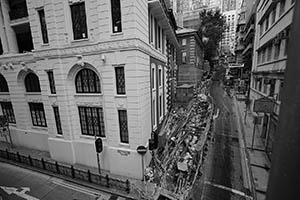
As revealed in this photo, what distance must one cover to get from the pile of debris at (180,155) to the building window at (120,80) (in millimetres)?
5906

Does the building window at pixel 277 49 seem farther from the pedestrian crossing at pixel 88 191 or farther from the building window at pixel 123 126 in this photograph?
the pedestrian crossing at pixel 88 191

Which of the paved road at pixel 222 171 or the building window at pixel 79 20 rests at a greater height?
the building window at pixel 79 20

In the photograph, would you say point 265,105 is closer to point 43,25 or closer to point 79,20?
point 79,20

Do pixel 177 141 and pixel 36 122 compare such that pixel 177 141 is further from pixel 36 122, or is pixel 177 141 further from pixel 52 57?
pixel 36 122

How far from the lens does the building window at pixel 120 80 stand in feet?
32.1

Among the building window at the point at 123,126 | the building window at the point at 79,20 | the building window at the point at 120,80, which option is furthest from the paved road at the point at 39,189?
the building window at the point at 79,20

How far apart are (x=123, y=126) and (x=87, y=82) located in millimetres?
4261

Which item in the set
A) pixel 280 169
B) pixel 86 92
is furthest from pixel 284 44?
pixel 86 92

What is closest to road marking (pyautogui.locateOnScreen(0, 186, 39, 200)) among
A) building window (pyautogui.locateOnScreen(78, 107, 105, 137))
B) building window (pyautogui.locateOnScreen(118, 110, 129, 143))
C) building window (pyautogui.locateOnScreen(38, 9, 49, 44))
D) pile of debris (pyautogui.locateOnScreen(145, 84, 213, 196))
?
building window (pyautogui.locateOnScreen(78, 107, 105, 137))

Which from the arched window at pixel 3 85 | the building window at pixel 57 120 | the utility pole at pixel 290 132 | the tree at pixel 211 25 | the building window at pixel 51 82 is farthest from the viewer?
the tree at pixel 211 25

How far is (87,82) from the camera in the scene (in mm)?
11047

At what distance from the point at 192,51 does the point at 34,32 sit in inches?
1092

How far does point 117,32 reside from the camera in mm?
9328

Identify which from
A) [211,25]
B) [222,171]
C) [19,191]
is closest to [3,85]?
[19,191]
